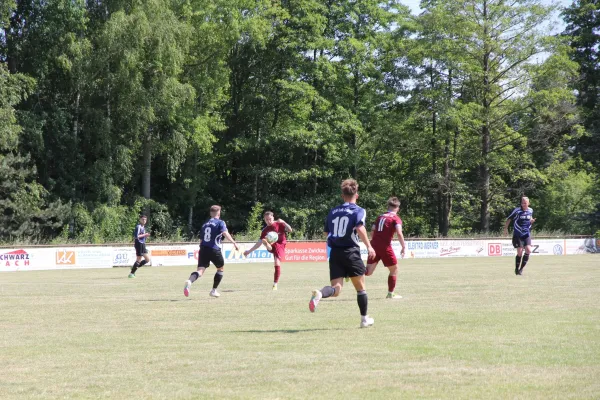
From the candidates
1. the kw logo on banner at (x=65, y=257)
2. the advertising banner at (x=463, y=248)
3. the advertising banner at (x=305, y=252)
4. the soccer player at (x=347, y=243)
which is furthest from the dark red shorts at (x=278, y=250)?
the advertising banner at (x=463, y=248)

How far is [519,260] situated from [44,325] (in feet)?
50.2

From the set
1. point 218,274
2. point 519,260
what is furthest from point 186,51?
point 218,274

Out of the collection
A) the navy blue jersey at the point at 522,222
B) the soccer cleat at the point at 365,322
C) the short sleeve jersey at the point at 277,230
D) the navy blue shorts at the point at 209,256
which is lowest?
the soccer cleat at the point at 365,322

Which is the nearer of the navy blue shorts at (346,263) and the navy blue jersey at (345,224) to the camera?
the navy blue jersey at (345,224)

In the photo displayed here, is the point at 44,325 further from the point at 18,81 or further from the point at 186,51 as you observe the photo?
the point at 186,51

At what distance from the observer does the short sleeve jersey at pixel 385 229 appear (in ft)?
51.2

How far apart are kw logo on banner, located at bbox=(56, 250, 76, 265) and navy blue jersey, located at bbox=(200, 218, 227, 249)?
21.2 meters

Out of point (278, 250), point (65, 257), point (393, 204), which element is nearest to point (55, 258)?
point (65, 257)

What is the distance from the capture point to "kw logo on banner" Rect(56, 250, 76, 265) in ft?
118

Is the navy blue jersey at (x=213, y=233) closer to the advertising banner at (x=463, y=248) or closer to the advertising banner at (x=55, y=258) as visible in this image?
the advertising banner at (x=55, y=258)

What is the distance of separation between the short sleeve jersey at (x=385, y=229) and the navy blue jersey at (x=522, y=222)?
8266mm

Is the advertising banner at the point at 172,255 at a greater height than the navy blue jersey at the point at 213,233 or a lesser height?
lesser

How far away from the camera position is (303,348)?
916cm

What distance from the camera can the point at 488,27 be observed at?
172ft
